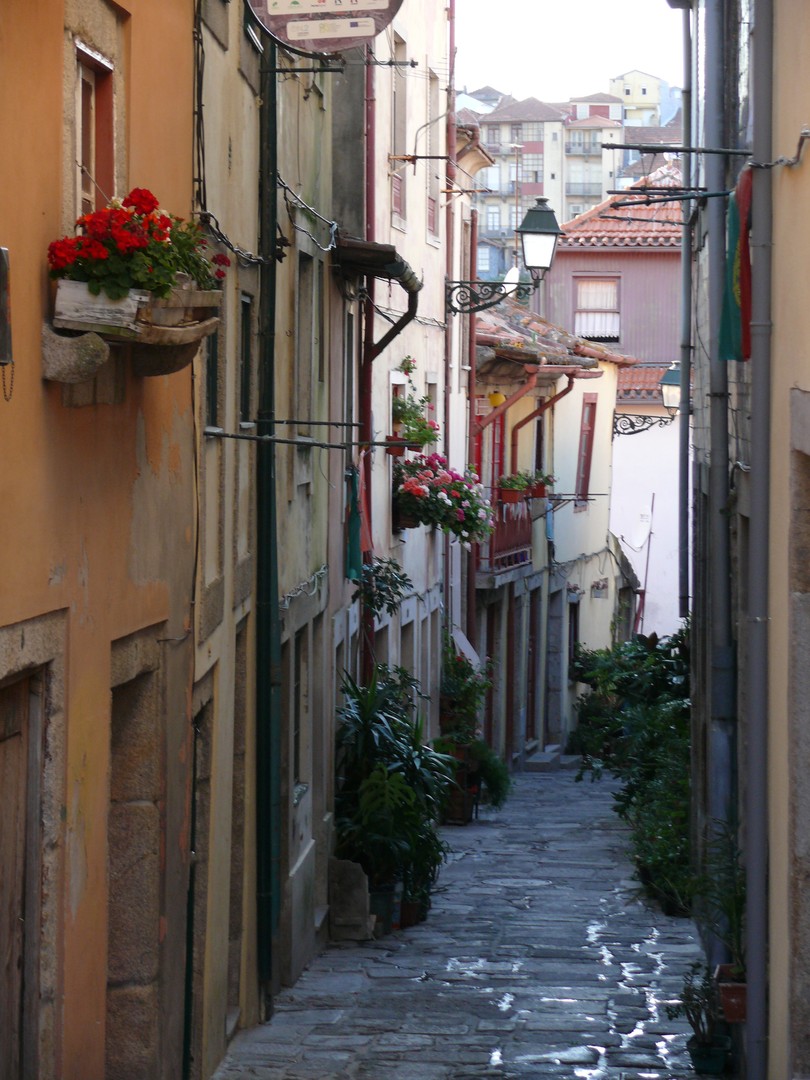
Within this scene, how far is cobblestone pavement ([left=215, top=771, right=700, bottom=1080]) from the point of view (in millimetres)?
8859

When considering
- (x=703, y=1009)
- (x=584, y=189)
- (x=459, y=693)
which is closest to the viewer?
(x=703, y=1009)

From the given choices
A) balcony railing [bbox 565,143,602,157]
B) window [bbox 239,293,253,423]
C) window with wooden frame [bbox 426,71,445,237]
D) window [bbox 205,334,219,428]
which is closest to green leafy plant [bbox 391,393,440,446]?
window with wooden frame [bbox 426,71,445,237]

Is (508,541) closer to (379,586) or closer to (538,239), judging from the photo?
(538,239)

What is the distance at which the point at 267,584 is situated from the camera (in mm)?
9750

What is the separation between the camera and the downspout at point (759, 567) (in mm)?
6863

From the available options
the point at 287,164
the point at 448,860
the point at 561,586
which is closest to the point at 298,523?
the point at 287,164

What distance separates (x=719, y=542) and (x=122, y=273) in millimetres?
5586

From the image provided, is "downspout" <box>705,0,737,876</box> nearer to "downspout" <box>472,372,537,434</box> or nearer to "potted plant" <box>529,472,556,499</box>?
"downspout" <box>472,372,537,434</box>

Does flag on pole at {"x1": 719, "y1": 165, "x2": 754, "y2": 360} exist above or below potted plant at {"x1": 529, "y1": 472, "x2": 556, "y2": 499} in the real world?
above

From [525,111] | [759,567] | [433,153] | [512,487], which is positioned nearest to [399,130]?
[433,153]

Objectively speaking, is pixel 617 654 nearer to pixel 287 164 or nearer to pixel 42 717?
pixel 287 164

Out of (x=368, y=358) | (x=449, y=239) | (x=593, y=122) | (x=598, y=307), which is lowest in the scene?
(x=368, y=358)

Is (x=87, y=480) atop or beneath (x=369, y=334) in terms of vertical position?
beneath

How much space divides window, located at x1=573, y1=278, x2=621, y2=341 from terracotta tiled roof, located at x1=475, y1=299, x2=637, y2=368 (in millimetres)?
8494
